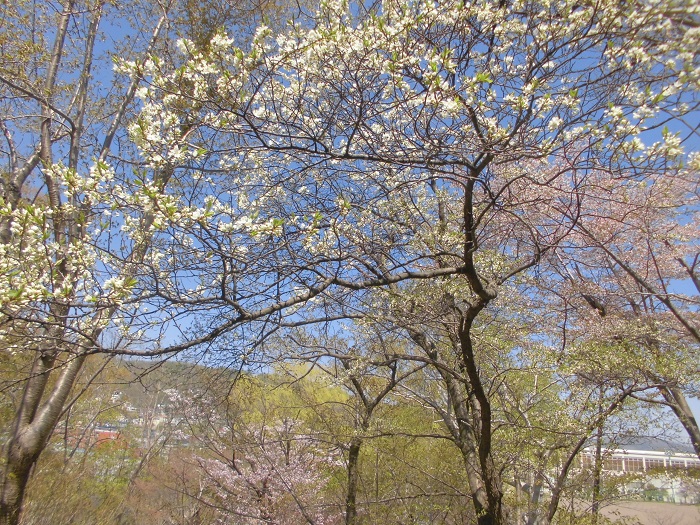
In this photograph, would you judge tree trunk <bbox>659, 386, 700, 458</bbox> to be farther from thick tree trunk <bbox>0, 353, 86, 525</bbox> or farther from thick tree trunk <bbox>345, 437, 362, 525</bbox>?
thick tree trunk <bbox>0, 353, 86, 525</bbox>

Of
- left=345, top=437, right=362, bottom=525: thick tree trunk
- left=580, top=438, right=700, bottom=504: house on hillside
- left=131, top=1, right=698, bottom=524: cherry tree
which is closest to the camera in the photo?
left=131, top=1, right=698, bottom=524: cherry tree

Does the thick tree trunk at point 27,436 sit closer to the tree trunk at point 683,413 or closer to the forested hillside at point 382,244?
the forested hillside at point 382,244

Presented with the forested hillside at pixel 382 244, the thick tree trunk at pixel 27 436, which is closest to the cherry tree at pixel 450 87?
the forested hillside at pixel 382 244

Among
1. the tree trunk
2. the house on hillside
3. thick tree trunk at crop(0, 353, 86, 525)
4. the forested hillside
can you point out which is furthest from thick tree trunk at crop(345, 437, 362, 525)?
the tree trunk

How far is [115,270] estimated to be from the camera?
9.32 feet

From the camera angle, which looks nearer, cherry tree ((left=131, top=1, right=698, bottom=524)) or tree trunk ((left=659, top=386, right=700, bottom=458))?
cherry tree ((left=131, top=1, right=698, bottom=524))

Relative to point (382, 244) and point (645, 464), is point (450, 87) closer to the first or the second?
point (382, 244)

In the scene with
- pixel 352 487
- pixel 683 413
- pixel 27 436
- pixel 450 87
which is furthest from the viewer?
pixel 683 413

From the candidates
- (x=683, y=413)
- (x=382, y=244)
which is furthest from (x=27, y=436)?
(x=683, y=413)

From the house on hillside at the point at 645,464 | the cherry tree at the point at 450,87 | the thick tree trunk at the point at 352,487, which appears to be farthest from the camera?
the thick tree trunk at the point at 352,487

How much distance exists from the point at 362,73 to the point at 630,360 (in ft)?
14.3

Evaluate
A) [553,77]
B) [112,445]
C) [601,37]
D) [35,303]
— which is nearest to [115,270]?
[35,303]

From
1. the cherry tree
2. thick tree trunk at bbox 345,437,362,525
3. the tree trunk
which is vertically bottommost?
thick tree trunk at bbox 345,437,362,525

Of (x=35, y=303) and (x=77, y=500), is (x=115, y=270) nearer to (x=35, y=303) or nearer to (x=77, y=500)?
(x=35, y=303)
